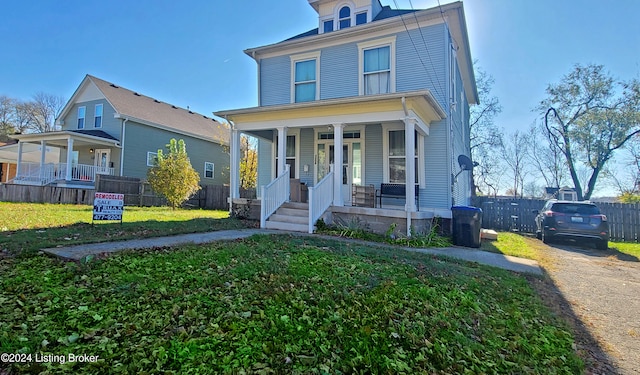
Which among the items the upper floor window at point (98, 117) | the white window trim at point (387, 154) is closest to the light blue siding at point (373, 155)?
the white window trim at point (387, 154)

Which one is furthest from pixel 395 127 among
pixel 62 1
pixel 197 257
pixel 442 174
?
pixel 62 1

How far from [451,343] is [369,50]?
10.3 m

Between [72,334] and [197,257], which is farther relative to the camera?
[197,257]

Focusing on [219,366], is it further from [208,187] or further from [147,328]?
[208,187]

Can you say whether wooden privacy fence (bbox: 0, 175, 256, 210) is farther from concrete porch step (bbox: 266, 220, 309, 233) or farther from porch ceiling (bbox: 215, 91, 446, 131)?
concrete porch step (bbox: 266, 220, 309, 233)

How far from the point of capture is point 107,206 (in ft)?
22.4

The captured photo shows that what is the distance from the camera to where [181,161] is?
1549 cm

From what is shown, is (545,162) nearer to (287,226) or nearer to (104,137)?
(287,226)

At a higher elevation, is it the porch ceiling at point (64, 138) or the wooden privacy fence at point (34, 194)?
the porch ceiling at point (64, 138)

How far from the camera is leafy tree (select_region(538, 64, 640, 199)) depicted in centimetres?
1748

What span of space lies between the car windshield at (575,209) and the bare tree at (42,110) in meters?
43.8

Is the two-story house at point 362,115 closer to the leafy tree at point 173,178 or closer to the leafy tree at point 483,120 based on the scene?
the leafy tree at point 173,178

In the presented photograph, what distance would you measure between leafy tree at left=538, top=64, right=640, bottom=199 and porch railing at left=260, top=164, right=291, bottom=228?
19401 mm

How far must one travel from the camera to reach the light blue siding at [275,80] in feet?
39.7
